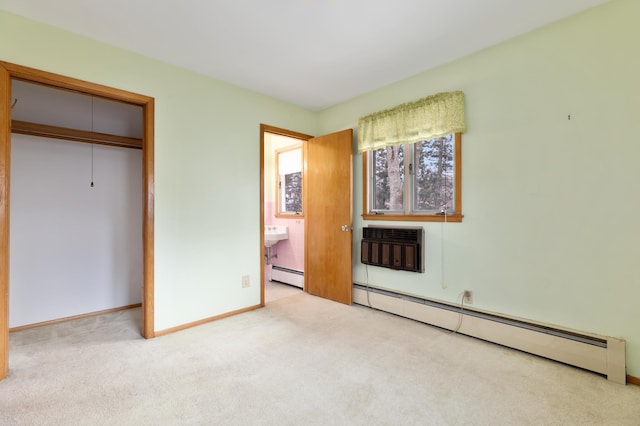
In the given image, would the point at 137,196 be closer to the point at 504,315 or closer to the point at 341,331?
the point at 341,331

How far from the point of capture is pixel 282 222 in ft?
15.6

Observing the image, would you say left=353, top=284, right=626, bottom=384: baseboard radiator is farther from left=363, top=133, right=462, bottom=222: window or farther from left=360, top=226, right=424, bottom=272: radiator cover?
left=363, top=133, right=462, bottom=222: window

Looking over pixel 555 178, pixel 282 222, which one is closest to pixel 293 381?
pixel 555 178

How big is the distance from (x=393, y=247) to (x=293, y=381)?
1657 millimetres

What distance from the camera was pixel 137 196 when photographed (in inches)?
140

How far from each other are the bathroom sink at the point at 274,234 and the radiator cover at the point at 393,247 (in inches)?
58.0

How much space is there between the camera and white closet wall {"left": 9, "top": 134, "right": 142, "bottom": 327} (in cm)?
287

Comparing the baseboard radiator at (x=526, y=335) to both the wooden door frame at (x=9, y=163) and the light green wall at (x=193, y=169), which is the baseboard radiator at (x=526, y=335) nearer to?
the light green wall at (x=193, y=169)

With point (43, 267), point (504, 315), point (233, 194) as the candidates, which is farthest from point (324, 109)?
point (43, 267)

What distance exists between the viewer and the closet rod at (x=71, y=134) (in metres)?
2.77

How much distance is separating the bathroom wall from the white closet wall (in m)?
1.93

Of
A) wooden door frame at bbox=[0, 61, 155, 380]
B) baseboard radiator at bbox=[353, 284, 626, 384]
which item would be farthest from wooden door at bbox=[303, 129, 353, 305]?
wooden door frame at bbox=[0, 61, 155, 380]

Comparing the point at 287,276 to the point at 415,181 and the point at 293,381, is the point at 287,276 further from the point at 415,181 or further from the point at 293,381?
the point at 293,381

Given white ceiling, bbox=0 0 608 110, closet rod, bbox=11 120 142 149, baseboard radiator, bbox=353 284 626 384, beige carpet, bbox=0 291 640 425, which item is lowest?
beige carpet, bbox=0 291 640 425
